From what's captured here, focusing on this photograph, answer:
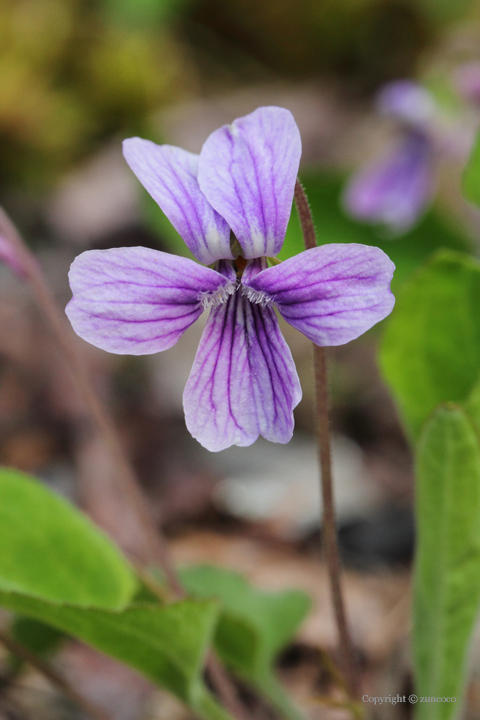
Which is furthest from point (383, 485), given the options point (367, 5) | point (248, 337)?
A: point (367, 5)

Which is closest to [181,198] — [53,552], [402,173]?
[53,552]

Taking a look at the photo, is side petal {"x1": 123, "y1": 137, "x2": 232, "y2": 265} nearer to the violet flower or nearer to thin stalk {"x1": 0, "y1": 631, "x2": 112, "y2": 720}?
thin stalk {"x1": 0, "y1": 631, "x2": 112, "y2": 720}

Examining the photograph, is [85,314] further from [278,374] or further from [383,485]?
[383,485]

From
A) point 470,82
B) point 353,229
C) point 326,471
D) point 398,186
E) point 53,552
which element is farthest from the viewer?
point 353,229

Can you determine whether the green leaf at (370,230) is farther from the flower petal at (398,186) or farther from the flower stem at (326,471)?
the flower stem at (326,471)

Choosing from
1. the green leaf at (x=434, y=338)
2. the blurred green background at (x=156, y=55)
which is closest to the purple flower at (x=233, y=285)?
the green leaf at (x=434, y=338)

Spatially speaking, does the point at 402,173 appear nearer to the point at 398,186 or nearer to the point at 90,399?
the point at 398,186
